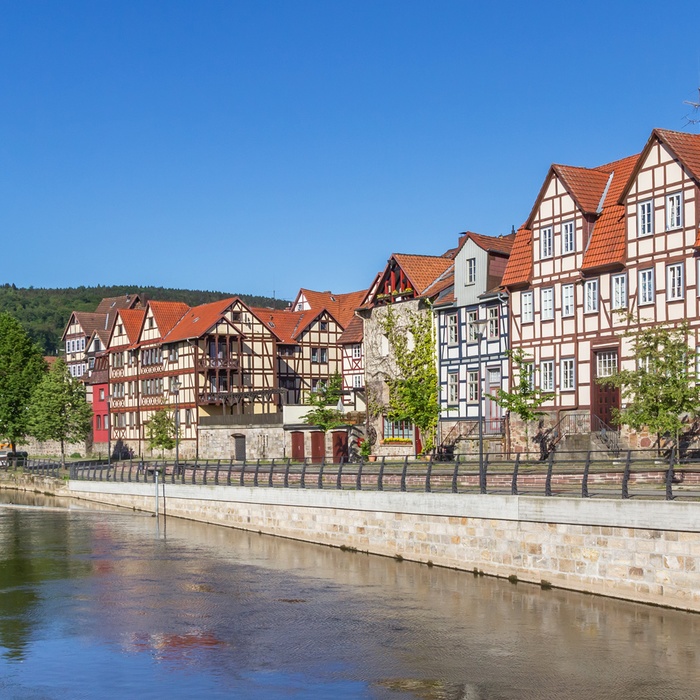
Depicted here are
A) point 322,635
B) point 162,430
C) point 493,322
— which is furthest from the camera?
point 162,430

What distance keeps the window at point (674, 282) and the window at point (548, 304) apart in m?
6.50

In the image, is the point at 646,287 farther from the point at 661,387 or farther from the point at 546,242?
the point at 661,387

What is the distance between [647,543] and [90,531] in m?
29.3

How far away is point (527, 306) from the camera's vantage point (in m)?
47.9

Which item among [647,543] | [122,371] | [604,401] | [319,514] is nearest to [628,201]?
[604,401]

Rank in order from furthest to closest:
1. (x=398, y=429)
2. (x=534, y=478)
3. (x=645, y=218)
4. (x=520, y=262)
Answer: (x=398, y=429)
(x=520, y=262)
(x=645, y=218)
(x=534, y=478)

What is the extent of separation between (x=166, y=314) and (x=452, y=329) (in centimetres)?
3718

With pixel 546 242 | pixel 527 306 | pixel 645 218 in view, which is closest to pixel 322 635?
pixel 645 218

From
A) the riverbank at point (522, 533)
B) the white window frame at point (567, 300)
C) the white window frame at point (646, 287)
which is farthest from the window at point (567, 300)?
the riverbank at point (522, 533)

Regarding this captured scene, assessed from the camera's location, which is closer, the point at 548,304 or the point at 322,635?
the point at 322,635

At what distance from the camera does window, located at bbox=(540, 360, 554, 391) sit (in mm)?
46094

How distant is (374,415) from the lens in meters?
60.8

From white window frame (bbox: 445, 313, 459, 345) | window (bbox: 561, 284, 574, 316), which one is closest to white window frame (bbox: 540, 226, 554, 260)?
window (bbox: 561, 284, 574, 316)

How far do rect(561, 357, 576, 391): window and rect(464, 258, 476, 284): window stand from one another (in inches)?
323
